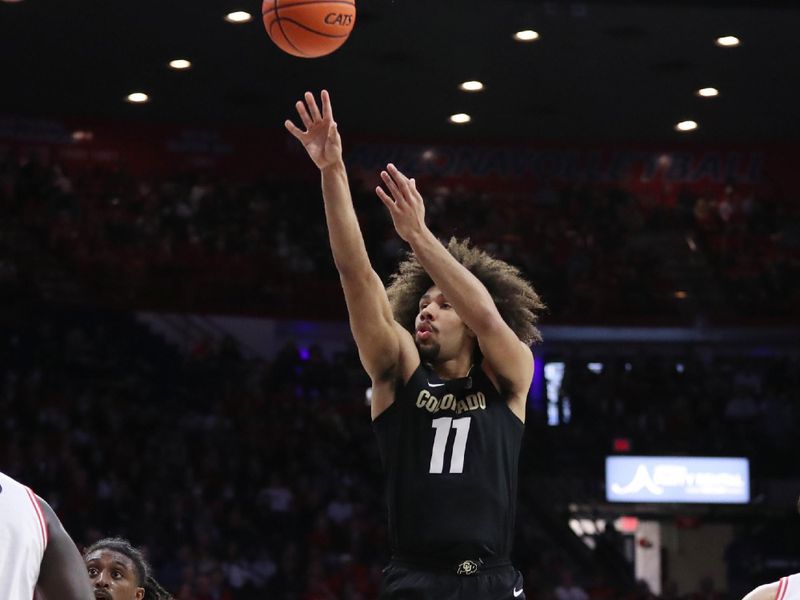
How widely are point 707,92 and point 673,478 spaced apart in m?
5.22

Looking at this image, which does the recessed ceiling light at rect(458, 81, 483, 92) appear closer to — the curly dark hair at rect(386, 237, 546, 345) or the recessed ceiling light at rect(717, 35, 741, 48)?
the recessed ceiling light at rect(717, 35, 741, 48)

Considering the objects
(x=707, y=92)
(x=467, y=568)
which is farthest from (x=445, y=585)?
(x=707, y=92)

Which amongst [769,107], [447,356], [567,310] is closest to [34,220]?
[567,310]

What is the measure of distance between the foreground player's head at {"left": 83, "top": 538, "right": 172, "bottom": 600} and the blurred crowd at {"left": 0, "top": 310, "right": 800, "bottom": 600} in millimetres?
10677

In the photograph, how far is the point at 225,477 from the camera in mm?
17781

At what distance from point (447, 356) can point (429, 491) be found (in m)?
0.53

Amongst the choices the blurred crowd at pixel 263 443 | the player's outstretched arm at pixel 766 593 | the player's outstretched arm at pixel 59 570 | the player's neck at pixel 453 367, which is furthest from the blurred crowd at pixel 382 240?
the player's outstretched arm at pixel 59 570

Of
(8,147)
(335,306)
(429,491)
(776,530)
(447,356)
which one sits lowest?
(776,530)

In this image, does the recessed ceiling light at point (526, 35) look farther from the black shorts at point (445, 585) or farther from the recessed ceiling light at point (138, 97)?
the black shorts at point (445, 585)

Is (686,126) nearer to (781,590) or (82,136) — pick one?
(82,136)

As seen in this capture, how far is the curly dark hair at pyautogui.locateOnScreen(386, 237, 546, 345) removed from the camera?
5.10 m

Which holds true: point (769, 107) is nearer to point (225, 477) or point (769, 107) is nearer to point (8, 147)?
point (225, 477)

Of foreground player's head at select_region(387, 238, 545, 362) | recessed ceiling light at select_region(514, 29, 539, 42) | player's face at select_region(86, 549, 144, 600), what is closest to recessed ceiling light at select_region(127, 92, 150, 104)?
recessed ceiling light at select_region(514, 29, 539, 42)

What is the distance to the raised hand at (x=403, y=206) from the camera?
4598 mm
